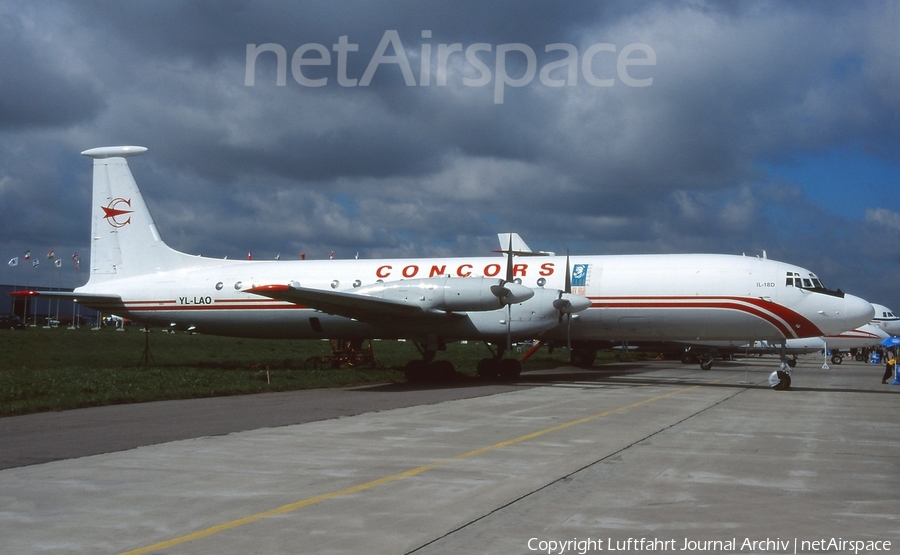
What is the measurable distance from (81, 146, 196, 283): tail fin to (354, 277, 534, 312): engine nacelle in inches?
446

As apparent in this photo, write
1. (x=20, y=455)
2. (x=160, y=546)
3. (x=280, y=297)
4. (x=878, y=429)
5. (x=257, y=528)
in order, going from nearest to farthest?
(x=160, y=546)
(x=257, y=528)
(x=20, y=455)
(x=878, y=429)
(x=280, y=297)

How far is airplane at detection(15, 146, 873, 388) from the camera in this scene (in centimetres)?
2262

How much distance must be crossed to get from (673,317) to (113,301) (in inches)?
795

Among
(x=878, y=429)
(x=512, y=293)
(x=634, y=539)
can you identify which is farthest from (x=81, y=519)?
(x=512, y=293)

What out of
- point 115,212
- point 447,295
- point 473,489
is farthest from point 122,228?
point 473,489

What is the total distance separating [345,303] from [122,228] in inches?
509

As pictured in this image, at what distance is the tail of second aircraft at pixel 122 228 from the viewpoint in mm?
29969

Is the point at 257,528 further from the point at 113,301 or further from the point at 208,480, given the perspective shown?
the point at 113,301

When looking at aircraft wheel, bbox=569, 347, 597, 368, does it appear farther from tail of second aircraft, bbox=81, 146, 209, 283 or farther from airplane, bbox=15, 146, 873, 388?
tail of second aircraft, bbox=81, 146, 209, 283

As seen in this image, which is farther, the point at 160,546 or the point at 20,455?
the point at 20,455

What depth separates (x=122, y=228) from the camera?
1187 inches

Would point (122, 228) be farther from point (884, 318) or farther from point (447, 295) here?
point (884, 318)

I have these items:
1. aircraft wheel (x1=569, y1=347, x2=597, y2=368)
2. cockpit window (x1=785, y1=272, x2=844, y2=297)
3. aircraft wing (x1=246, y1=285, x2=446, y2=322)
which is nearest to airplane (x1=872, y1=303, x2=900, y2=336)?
aircraft wheel (x1=569, y1=347, x2=597, y2=368)

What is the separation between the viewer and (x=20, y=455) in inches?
396
